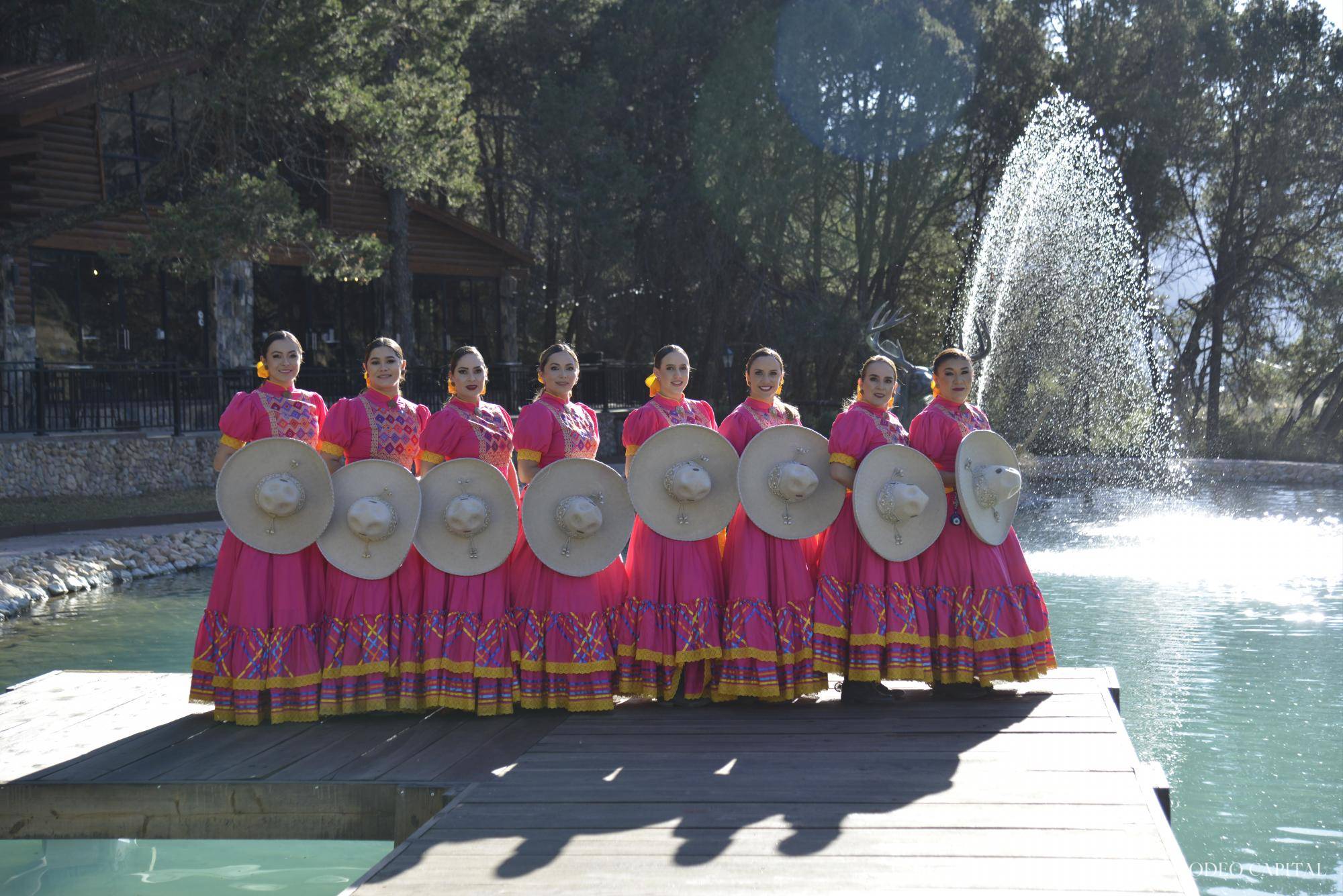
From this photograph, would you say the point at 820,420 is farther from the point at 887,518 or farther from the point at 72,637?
the point at 887,518

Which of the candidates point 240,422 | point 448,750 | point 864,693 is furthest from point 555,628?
point 240,422

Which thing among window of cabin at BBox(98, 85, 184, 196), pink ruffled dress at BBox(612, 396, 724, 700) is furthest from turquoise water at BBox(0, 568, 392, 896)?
window of cabin at BBox(98, 85, 184, 196)

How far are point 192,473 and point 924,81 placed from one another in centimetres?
1571

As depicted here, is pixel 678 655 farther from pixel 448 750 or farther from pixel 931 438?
pixel 931 438

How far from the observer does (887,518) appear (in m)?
4.89

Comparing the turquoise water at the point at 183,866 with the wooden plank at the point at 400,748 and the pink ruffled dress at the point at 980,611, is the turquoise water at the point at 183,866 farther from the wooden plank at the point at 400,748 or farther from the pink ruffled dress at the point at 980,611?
the pink ruffled dress at the point at 980,611

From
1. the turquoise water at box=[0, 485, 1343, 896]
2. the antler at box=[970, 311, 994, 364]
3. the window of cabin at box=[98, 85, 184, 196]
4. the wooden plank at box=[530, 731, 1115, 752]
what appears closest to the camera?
the wooden plank at box=[530, 731, 1115, 752]

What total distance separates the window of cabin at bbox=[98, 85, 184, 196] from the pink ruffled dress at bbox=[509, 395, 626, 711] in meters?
14.7

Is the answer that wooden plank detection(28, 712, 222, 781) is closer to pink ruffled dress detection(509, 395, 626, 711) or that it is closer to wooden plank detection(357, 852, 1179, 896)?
pink ruffled dress detection(509, 395, 626, 711)

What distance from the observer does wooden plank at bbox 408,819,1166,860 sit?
11.2 feet

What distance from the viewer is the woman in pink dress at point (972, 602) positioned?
4934 mm

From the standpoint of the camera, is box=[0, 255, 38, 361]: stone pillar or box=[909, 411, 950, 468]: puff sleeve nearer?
box=[909, 411, 950, 468]: puff sleeve

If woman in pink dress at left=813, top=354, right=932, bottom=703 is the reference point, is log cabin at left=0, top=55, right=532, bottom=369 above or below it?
above

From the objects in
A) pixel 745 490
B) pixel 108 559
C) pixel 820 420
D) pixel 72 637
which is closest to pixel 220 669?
pixel 745 490
